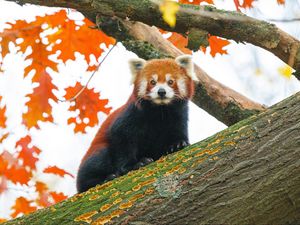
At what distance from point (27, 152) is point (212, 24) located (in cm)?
238

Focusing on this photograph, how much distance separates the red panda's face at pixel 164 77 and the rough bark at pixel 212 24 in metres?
→ 0.44

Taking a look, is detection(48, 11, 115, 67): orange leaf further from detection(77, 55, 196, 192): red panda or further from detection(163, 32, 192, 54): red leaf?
detection(77, 55, 196, 192): red panda

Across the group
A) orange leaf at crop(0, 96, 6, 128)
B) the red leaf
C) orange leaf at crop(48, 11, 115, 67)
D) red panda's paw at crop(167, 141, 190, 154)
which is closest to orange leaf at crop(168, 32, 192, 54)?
the red leaf

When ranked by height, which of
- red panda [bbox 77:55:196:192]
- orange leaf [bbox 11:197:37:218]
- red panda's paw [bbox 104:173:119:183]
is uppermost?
orange leaf [bbox 11:197:37:218]

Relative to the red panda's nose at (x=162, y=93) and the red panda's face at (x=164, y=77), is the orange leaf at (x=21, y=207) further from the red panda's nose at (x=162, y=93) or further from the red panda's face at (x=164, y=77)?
the red panda's nose at (x=162, y=93)

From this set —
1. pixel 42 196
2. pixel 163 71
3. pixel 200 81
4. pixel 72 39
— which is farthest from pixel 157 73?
pixel 42 196

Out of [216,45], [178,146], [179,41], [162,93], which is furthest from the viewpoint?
[179,41]

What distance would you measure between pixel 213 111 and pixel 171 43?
0.84 meters

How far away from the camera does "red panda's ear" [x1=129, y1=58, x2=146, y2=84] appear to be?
4.21 meters

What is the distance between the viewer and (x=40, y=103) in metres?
4.86

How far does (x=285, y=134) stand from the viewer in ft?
8.32

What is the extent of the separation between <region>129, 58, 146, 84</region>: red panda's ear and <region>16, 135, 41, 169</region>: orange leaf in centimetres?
150

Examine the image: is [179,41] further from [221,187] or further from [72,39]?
[221,187]

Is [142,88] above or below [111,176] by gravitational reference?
above
